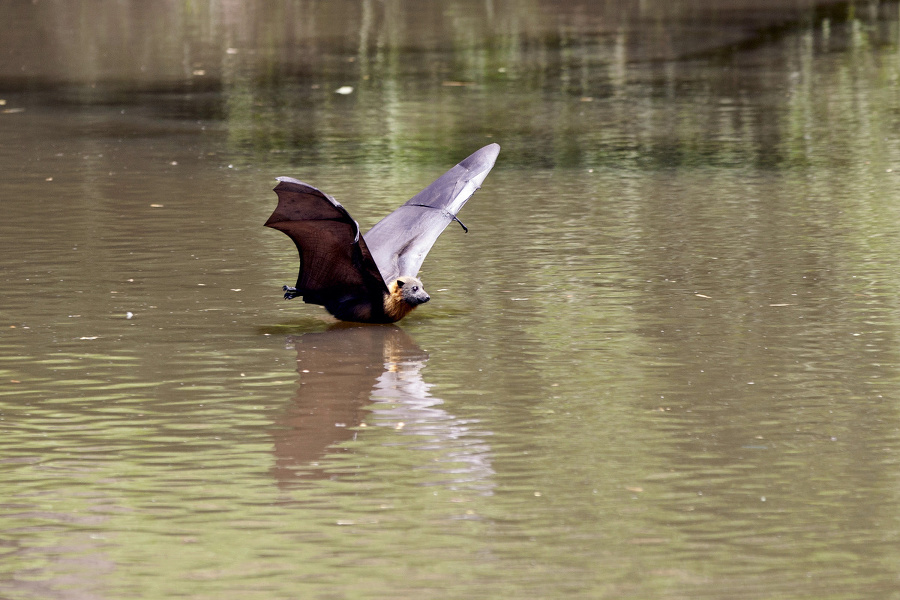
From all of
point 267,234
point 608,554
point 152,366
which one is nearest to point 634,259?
point 267,234

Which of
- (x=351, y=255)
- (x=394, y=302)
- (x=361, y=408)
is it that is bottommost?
(x=361, y=408)

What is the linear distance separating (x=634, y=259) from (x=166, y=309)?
8.93 ft

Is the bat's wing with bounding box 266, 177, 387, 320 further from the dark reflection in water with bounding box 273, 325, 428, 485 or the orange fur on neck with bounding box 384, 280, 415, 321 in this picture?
the dark reflection in water with bounding box 273, 325, 428, 485

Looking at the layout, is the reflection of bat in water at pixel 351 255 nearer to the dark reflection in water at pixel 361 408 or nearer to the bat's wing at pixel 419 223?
the bat's wing at pixel 419 223

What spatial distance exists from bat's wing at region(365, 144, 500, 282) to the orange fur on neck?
7cm

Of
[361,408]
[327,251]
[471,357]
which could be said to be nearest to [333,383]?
[361,408]

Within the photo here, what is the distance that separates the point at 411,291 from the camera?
8.31 metres

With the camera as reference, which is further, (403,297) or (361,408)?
(403,297)

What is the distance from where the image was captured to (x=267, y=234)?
10.9m

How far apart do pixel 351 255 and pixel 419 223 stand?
2.39ft

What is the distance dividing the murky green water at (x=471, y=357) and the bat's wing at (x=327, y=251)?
23cm

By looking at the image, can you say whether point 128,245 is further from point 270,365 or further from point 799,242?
point 799,242

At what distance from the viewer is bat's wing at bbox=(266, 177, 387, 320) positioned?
8133 millimetres

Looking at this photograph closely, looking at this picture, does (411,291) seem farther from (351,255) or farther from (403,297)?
(351,255)
